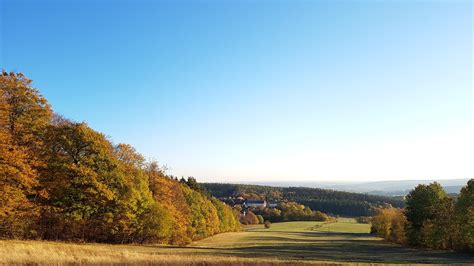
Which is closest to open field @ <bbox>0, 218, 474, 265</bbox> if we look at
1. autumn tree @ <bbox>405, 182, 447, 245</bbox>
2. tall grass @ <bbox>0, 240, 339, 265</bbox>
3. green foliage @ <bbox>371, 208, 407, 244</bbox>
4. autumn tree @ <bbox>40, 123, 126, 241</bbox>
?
tall grass @ <bbox>0, 240, 339, 265</bbox>

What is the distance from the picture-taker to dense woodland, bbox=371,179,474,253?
54.5 m

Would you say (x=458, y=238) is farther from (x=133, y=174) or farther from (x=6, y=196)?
(x=6, y=196)

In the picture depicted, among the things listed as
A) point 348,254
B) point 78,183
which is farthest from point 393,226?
point 78,183

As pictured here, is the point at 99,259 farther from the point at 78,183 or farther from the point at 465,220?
the point at 465,220

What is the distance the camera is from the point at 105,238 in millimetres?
57219

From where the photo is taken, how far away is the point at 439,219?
6200cm

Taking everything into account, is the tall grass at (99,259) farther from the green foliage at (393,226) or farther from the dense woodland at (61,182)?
the green foliage at (393,226)

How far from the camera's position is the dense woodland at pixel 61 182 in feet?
143

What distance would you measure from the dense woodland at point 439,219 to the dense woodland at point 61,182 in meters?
45.0

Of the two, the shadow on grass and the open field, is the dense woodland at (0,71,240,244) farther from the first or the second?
the shadow on grass

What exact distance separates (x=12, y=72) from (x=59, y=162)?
12.6 meters

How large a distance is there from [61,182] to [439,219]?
5786 centimetres

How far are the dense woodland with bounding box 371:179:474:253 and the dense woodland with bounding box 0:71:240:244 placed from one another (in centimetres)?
4496

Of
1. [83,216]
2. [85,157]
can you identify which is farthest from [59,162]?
[83,216]
